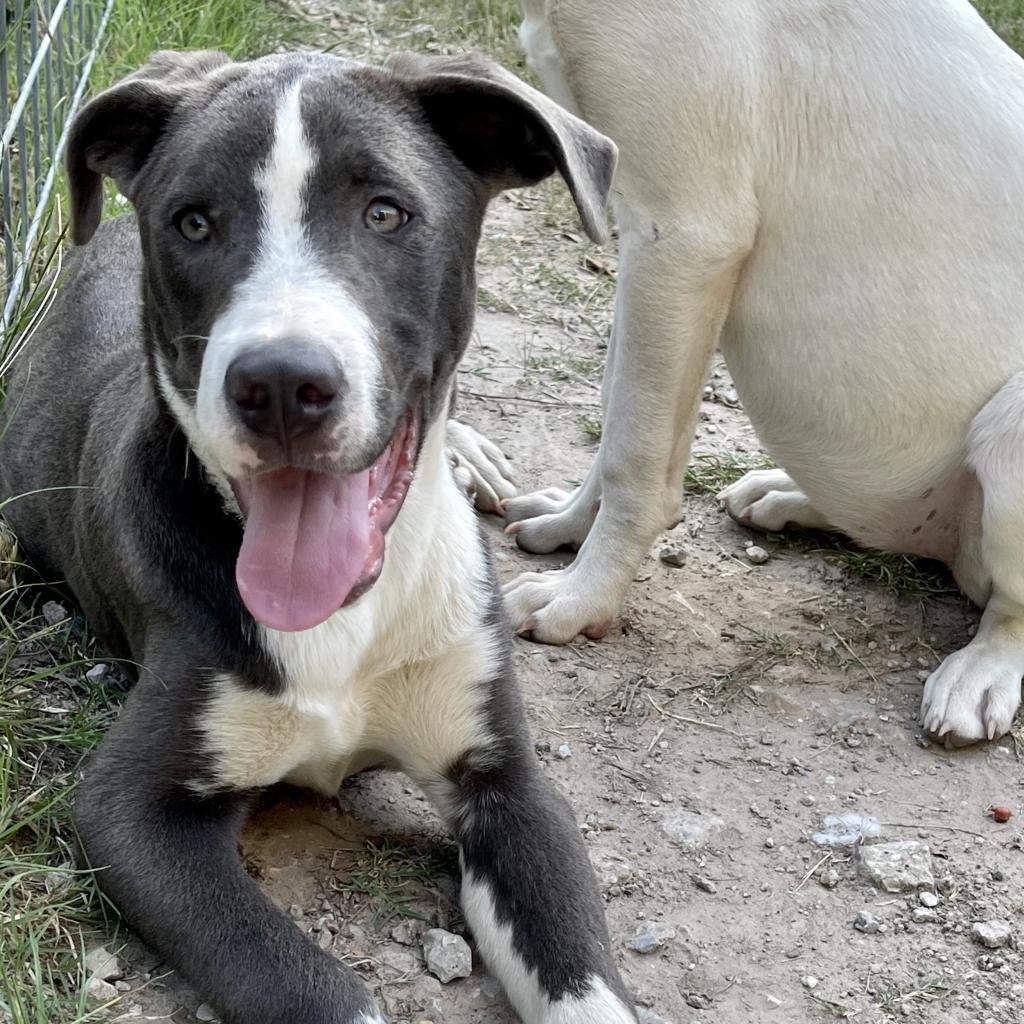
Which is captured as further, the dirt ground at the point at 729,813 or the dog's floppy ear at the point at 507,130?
the dirt ground at the point at 729,813

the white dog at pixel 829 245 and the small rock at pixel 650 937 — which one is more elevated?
the white dog at pixel 829 245

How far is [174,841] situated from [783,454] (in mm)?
1979

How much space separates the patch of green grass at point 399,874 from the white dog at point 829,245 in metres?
0.90

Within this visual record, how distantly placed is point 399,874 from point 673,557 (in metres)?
1.59

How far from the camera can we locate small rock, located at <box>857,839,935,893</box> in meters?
3.17

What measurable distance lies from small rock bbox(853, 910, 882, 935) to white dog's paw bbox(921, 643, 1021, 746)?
27.4 inches

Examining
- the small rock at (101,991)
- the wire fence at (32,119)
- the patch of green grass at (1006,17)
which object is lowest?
the small rock at (101,991)

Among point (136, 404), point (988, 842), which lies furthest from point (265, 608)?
point (988, 842)

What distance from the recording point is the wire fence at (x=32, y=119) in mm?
4184

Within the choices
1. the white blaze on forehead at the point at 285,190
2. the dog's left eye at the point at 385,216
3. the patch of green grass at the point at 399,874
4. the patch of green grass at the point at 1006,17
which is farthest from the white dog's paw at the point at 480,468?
the patch of green grass at the point at 1006,17

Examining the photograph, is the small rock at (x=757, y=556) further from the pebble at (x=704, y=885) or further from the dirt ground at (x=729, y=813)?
the pebble at (x=704, y=885)

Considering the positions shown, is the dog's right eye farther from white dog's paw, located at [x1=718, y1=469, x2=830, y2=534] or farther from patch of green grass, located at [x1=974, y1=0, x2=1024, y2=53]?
patch of green grass, located at [x1=974, y1=0, x2=1024, y2=53]

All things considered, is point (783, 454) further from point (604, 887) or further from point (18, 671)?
point (18, 671)

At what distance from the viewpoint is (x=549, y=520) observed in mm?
4336
